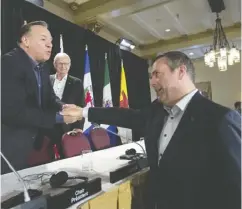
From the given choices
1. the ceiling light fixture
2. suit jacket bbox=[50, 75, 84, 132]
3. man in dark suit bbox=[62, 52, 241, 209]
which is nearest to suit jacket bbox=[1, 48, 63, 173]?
suit jacket bbox=[50, 75, 84, 132]

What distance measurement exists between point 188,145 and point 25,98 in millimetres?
1283

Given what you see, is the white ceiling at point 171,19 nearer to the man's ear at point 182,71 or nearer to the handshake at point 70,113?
the handshake at point 70,113

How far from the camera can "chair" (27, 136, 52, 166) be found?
2.20 meters

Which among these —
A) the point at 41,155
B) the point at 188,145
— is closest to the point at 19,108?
the point at 41,155

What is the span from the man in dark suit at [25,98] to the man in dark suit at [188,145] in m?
0.95

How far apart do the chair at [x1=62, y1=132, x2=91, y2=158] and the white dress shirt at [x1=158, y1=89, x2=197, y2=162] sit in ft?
5.42

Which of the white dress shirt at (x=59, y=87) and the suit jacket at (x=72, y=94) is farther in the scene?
the suit jacket at (x=72, y=94)

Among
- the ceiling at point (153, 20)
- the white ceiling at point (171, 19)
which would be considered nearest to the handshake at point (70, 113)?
the ceiling at point (153, 20)

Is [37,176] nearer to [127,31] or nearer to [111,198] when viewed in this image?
[111,198]

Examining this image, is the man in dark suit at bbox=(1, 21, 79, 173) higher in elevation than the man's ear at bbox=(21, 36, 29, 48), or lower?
lower

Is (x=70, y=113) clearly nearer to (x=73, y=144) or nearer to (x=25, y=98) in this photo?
(x=25, y=98)

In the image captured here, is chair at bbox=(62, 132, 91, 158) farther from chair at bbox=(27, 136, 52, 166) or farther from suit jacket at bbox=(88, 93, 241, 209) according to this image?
suit jacket at bbox=(88, 93, 241, 209)

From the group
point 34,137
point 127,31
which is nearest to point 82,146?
point 34,137

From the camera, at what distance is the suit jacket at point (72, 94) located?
9.13ft
